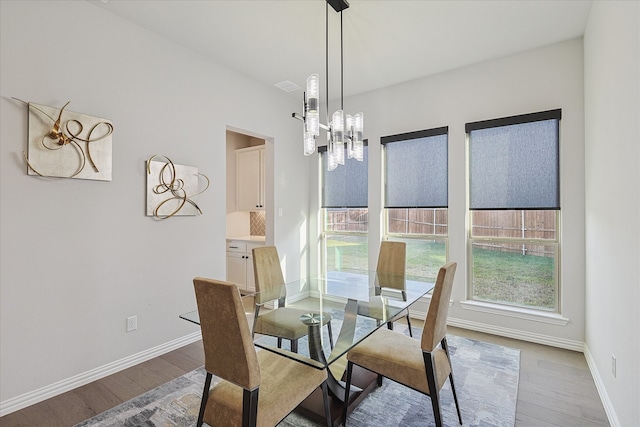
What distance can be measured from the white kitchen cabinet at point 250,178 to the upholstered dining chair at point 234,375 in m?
3.63

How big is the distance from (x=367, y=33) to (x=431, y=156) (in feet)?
5.33

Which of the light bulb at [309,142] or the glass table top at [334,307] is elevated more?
the light bulb at [309,142]

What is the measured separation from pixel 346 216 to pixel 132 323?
290cm

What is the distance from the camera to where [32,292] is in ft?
7.26

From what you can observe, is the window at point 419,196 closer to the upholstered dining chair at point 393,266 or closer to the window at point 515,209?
the window at point 515,209

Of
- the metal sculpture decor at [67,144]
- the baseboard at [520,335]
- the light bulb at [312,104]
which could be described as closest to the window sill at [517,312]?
the baseboard at [520,335]

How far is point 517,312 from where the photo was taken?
3.30 metres

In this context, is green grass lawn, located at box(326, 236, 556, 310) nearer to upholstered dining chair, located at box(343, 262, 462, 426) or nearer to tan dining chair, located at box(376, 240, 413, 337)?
tan dining chair, located at box(376, 240, 413, 337)

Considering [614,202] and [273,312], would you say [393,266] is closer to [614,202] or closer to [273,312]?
[273,312]

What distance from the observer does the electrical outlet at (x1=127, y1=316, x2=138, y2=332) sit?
2.73 m

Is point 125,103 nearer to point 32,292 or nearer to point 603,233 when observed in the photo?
point 32,292

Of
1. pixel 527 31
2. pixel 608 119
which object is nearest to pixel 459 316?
pixel 608 119

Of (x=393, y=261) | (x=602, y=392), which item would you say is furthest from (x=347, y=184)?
(x=602, y=392)

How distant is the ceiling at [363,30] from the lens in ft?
8.36
